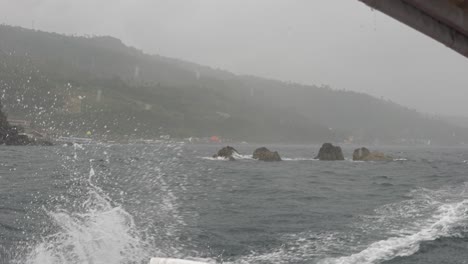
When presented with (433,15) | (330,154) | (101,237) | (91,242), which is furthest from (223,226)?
(330,154)

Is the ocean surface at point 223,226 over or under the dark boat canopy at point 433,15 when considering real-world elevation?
under

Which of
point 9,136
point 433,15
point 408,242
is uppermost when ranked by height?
point 433,15

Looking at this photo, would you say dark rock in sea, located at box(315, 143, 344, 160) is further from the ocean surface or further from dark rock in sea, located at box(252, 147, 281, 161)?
the ocean surface

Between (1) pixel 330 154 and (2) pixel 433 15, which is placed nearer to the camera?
(2) pixel 433 15

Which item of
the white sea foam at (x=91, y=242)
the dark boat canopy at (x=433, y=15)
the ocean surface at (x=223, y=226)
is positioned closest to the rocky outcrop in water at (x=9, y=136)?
the ocean surface at (x=223, y=226)

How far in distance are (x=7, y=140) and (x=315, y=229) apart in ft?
415

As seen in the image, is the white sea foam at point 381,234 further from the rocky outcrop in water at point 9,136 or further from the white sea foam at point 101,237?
the rocky outcrop in water at point 9,136

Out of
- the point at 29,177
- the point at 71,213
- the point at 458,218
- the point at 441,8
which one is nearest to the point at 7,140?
the point at 29,177

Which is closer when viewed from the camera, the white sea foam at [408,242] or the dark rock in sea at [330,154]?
the white sea foam at [408,242]

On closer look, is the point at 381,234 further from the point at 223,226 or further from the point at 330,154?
the point at 330,154

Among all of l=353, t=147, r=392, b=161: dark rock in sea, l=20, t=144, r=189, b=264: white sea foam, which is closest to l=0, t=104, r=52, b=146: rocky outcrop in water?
l=353, t=147, r=392, b=161: dark rock in sea

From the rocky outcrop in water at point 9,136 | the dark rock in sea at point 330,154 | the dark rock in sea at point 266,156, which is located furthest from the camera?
the rocky outcrop in water at point 9,136

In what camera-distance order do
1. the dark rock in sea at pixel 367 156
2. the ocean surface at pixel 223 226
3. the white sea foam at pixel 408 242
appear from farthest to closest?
the dark rock in sea at pixel 367 156 → the white sea foam at pixel 408 242 → the ocean surface at pixel 223 226

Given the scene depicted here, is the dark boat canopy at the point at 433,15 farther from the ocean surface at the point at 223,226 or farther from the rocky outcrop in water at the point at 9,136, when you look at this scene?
the rocky outcrop in water at the point at 9,136
